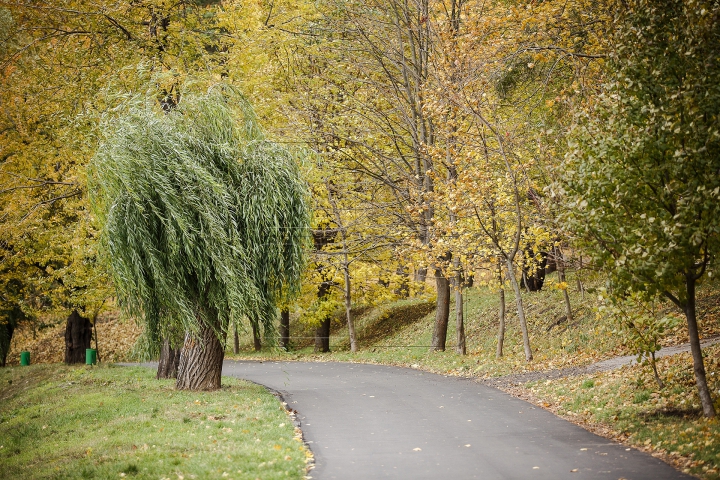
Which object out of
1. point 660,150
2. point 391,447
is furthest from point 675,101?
point 391,447

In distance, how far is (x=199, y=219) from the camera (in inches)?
539

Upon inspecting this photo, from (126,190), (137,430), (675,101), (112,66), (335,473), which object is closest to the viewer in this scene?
(335,473)

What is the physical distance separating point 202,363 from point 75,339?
53.6ft

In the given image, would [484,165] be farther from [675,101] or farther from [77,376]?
[77,376]

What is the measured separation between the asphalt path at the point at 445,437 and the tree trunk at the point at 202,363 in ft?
5.48

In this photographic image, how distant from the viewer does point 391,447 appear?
943 centimetres

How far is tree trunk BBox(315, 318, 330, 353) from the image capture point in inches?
1142

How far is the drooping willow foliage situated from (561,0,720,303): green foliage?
6.67 meters

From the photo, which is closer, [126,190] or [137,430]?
[137,430]

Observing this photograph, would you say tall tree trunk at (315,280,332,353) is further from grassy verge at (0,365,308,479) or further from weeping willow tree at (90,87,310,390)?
weeping willow tree at (90,87,310,390)

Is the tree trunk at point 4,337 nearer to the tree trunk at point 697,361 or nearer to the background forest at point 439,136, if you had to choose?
the background forest at point 439,136

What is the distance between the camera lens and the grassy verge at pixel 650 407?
825cm

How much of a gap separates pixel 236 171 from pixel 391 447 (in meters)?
7.22

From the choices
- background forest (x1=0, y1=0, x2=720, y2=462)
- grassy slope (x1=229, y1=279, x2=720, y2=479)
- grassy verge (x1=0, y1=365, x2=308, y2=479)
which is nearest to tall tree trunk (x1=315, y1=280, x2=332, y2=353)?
background forest (x1=0, y1=0, x2=720, y2=462)
